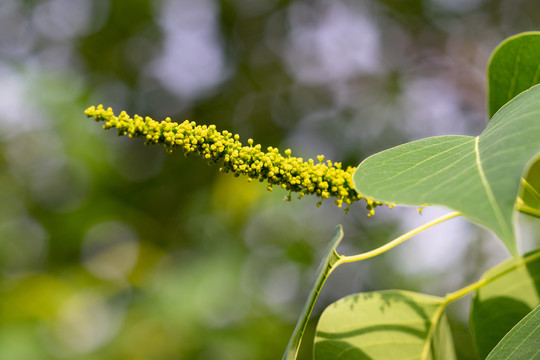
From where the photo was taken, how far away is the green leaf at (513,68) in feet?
2.99

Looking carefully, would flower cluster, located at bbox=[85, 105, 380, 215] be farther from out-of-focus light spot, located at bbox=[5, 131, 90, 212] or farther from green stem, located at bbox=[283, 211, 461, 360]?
out-of-focus light spot, located at bbox=[5, 131, 90, 212]

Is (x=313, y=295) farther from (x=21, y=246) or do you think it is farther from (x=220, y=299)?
(x=21, y=246)

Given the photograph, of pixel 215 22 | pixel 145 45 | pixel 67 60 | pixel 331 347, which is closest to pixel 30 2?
pixel 67 60

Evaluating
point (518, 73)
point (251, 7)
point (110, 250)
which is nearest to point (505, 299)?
point (518, 73)

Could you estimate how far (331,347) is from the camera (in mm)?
919

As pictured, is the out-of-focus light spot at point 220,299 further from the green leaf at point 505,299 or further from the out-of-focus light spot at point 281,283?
the green leaf at point 505,299

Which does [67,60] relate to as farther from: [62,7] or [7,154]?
[7,154]

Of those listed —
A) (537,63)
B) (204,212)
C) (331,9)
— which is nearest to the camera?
(537,63)

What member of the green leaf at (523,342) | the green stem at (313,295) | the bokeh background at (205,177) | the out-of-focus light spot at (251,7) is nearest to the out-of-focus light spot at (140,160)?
the bokeh background at (205,177)

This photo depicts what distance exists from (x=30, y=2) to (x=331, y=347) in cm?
411

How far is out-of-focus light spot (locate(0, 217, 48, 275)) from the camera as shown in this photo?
9.87 feet

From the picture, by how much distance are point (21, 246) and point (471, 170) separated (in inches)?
123

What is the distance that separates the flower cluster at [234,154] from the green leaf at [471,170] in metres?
0.17

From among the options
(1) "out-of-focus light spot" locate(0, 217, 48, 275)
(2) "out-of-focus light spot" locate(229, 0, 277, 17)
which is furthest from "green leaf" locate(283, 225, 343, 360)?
(2) "out-of-focus light spot" locate(229, 0, 277, 17)
